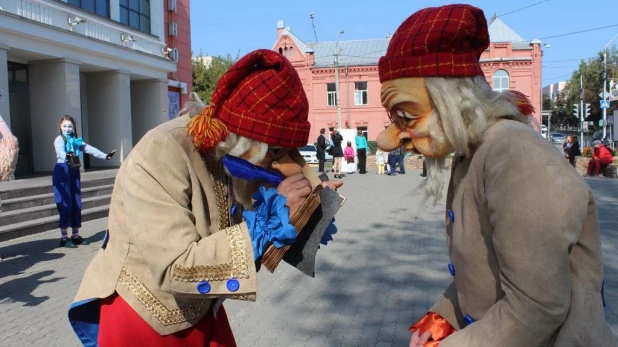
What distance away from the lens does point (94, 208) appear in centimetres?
1145

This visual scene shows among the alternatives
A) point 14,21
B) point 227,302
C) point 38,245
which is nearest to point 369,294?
point 227,302

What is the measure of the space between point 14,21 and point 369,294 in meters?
12.1

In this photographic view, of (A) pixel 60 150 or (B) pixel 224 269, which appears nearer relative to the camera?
(B) pixel 224 269

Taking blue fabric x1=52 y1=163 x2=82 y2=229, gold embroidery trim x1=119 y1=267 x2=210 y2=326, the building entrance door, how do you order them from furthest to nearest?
the building entrance door, blue fabric x1=52 y1=163 x2=82 y2=229, gold embroidery trim x1=119 y1=267 x2=210 y2=326

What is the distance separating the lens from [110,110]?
18375 millimetres

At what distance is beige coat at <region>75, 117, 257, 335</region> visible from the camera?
5.25 feet

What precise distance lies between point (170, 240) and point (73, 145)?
22.8ft

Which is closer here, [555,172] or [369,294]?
[555,172]

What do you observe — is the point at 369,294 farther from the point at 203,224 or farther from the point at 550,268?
the point at 550,268

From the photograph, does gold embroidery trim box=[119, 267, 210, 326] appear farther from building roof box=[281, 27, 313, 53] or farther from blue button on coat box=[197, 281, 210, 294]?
building roof box=[281, 27, 313, 53]

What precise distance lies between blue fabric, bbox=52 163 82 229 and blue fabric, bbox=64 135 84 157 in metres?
Answer: 0.22

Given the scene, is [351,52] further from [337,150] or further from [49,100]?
[49,100]

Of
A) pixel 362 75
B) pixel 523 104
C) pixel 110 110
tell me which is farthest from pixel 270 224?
pixel 362 75

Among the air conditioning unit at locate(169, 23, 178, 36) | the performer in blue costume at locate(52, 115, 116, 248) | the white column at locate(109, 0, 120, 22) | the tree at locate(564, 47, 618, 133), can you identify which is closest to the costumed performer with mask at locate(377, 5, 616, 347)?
the performer in blue costume at locate(52, 115, 116, 248)
